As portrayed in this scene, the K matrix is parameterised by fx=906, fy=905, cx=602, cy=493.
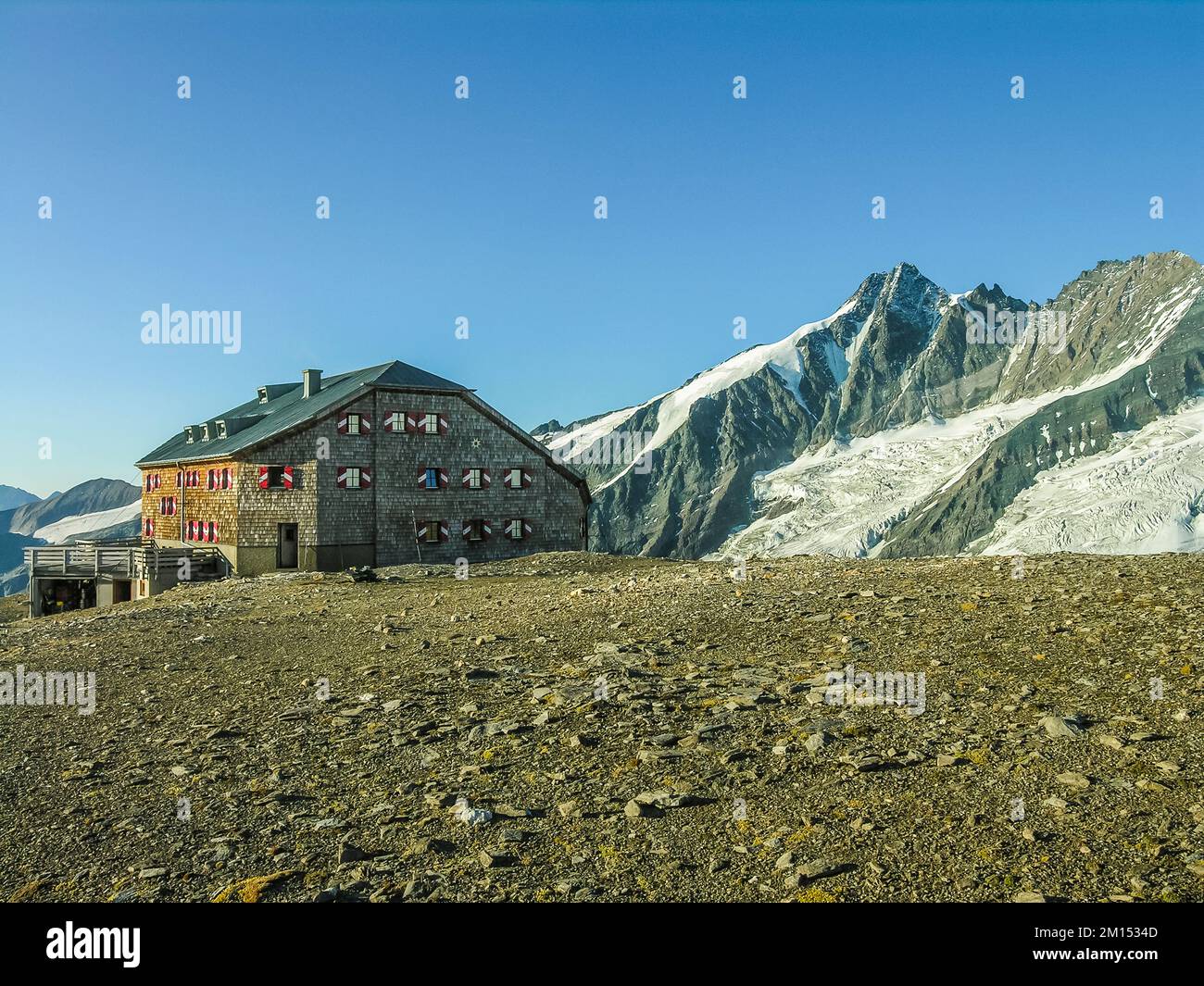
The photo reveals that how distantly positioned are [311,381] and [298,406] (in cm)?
348

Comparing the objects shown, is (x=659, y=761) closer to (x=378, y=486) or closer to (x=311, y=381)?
(x=378, y=486)

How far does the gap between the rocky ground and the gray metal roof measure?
105 feet

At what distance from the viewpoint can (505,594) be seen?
897 inches

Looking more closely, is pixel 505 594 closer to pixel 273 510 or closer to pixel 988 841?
pixel 988 841

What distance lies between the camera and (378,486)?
4706 cm

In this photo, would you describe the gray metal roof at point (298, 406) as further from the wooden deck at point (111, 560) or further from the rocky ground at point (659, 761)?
the rocky ground at point (659, 761)

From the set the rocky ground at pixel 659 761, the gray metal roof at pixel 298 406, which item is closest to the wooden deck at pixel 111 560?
the gray metal roof at pixel 298 406

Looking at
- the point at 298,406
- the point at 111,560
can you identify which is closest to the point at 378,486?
the point at 298,406

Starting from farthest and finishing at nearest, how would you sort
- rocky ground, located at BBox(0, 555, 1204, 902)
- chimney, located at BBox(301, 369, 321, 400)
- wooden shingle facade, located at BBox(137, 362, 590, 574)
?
1. chimney, located at BBox(301, 369, 321, 400)
2. wooden shingle facade, located at BBox(137, 362, 590, 574)
3. rocky ground, located at BBox(0, 555, 1204, 902)

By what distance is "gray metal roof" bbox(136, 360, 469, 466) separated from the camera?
46.9m

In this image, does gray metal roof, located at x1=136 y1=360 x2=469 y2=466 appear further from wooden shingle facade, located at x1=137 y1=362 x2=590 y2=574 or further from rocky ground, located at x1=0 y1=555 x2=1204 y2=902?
rocky ground, located at x1=0 y1=555 x2=1204 y2=902

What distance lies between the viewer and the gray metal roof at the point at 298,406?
46906 mm

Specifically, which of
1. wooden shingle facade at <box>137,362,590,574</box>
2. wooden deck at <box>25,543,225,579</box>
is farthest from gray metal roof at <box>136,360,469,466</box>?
wooden deck at <box>25,543,225,579</box>

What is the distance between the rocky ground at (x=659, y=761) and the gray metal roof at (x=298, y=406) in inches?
1263
